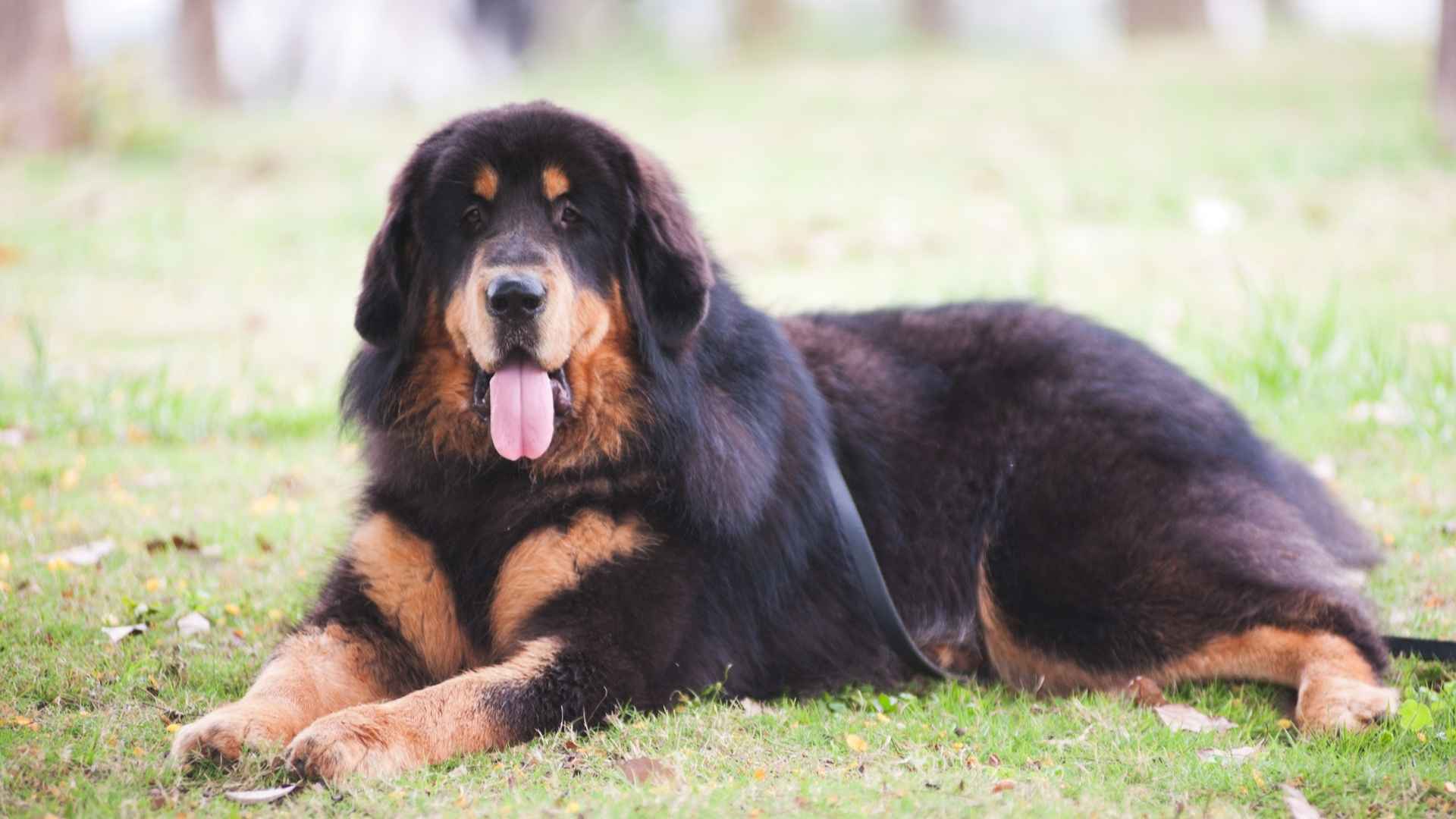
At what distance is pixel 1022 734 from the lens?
4191 mm

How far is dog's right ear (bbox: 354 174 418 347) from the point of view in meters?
4.39

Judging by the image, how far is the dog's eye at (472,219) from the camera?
170 inches

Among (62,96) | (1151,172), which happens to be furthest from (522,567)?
(62,96)

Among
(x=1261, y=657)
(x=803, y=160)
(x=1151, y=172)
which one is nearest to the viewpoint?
(x=1261, y=657)

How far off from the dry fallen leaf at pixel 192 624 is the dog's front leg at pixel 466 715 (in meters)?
1.37

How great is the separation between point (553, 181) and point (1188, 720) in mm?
2601

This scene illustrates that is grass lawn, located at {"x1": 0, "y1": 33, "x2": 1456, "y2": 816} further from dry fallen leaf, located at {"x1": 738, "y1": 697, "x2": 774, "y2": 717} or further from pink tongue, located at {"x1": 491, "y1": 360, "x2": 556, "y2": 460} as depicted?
pink tongue, located at {"x1": 491, "y1": 360, "x2": 556, "y2": 460}

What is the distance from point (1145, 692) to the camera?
180 inches

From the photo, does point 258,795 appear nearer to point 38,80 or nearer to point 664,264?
point 664,264

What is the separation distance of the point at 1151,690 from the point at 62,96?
1621 cm

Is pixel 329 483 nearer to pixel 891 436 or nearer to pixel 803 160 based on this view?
pixel 891 436

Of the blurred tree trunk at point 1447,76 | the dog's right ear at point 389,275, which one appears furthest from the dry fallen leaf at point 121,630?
the blurred tree trunk at point 1447,76

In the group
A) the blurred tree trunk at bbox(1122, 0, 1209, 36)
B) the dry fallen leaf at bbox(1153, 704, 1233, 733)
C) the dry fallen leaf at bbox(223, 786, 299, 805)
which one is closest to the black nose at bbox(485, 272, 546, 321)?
the dry fallen leaf at bbox(223, 786, 299, 805)

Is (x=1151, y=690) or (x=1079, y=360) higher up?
(x=1079, y=360)
